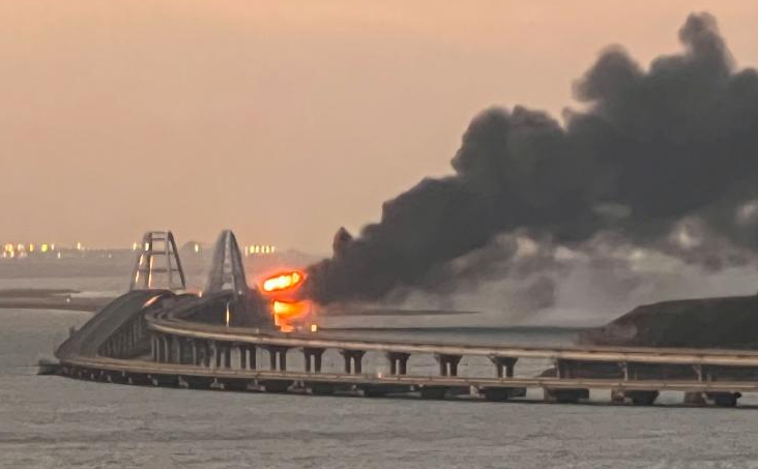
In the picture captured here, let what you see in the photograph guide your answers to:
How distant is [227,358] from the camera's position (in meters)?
174

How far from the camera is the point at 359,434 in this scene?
106 metres

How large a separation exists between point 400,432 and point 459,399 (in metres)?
12.8

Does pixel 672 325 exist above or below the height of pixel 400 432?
above

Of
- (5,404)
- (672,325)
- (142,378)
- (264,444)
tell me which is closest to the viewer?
(264,444)

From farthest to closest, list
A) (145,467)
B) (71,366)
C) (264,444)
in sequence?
(71,366)
(264,444)
(145,467)

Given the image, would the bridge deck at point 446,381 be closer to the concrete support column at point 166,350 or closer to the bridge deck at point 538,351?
the bridge deck at point 538,351

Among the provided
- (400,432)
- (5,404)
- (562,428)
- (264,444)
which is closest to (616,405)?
(562,428)

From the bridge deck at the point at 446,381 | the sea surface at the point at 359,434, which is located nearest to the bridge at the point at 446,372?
the bridge deck at the point at 446,381

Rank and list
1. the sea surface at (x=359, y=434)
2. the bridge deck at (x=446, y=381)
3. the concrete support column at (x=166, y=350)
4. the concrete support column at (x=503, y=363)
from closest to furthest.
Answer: the sea surface at (x=359, y=434)
the bridge deck at (x=446, y=381)
the concrete support column at (x=503, y=363)
the concrete support column at (x=166, y=350)

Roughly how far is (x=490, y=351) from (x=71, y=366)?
5372 centimetres

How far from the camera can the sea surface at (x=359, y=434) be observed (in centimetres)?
9406

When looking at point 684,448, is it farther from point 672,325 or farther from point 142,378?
point 672,325

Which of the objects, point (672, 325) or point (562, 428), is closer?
point (562, 428)

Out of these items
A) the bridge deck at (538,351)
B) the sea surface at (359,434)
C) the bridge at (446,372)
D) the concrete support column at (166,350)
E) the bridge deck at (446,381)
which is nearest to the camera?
the sea surface at (359,434)
